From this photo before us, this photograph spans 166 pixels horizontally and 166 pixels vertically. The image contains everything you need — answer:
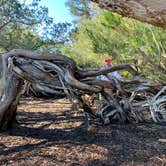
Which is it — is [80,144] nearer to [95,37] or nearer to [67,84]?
[67,84]

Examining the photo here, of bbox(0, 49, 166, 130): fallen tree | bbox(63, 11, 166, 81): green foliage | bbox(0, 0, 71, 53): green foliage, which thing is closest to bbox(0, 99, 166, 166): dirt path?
bbox(0, 49, 166, 130): fallen tree

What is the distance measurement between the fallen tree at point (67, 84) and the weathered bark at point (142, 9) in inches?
113

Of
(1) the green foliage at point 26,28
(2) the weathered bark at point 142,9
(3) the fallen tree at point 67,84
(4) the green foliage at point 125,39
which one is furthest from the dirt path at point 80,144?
(1) the green foliage at point 26,28

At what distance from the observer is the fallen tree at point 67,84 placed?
4.86m

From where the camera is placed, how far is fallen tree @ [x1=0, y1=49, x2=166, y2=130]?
4855 millimetres

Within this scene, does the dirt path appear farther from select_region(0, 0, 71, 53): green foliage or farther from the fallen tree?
select_region(0, 0, 71, 53): green foliage

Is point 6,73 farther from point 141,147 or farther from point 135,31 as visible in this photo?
point 135,31

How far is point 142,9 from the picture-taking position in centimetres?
198

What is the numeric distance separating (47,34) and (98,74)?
8015 mm

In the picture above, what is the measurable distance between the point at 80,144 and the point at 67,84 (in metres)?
0.83

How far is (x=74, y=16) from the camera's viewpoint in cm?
2477

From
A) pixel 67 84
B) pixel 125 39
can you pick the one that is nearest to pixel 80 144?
pixel 67 84

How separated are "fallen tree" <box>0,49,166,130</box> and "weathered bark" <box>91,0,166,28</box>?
288 centimetres

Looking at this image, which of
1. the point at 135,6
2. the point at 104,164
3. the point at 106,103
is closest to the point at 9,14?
the point at 106,103
